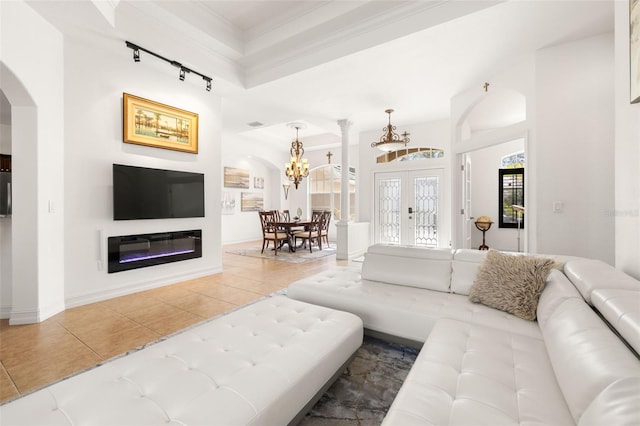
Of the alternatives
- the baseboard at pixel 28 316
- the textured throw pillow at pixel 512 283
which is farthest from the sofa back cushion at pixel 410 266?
the baseboard at pixel 28 316

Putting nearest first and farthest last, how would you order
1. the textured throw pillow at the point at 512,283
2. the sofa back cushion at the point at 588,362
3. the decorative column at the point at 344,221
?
the sofa back cushion at the point at 588,362
the textured throw pillow at the point at 512,283
the decorative column at the point at 344,221

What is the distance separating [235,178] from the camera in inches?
334

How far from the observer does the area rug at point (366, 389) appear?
4.75ft

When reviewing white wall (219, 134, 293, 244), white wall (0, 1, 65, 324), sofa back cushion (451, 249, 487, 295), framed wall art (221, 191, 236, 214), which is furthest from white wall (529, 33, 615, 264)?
framed wall art (221, 191, 236, 214)

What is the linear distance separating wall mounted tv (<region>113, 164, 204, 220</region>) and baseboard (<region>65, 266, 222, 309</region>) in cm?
88

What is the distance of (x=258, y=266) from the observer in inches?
201

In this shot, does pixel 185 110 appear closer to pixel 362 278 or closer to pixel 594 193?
pixel 362 278

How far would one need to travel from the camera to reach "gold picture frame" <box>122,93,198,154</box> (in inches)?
139

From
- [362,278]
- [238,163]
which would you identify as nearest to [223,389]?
[362,278]

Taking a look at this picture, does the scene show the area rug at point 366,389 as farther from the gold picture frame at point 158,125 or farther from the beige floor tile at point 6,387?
the gold picture frame at point 158,125

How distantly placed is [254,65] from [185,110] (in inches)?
48.4

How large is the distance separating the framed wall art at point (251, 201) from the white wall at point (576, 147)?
743cm

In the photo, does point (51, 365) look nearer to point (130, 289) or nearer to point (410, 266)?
point (130, 289)

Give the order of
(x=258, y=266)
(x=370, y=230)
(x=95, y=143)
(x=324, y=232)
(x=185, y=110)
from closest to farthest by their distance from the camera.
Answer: (x=95, y=143)
(x=185, y=110)
(x=258, y=266)
(x=370, y=230)
(x=324, y=232)
